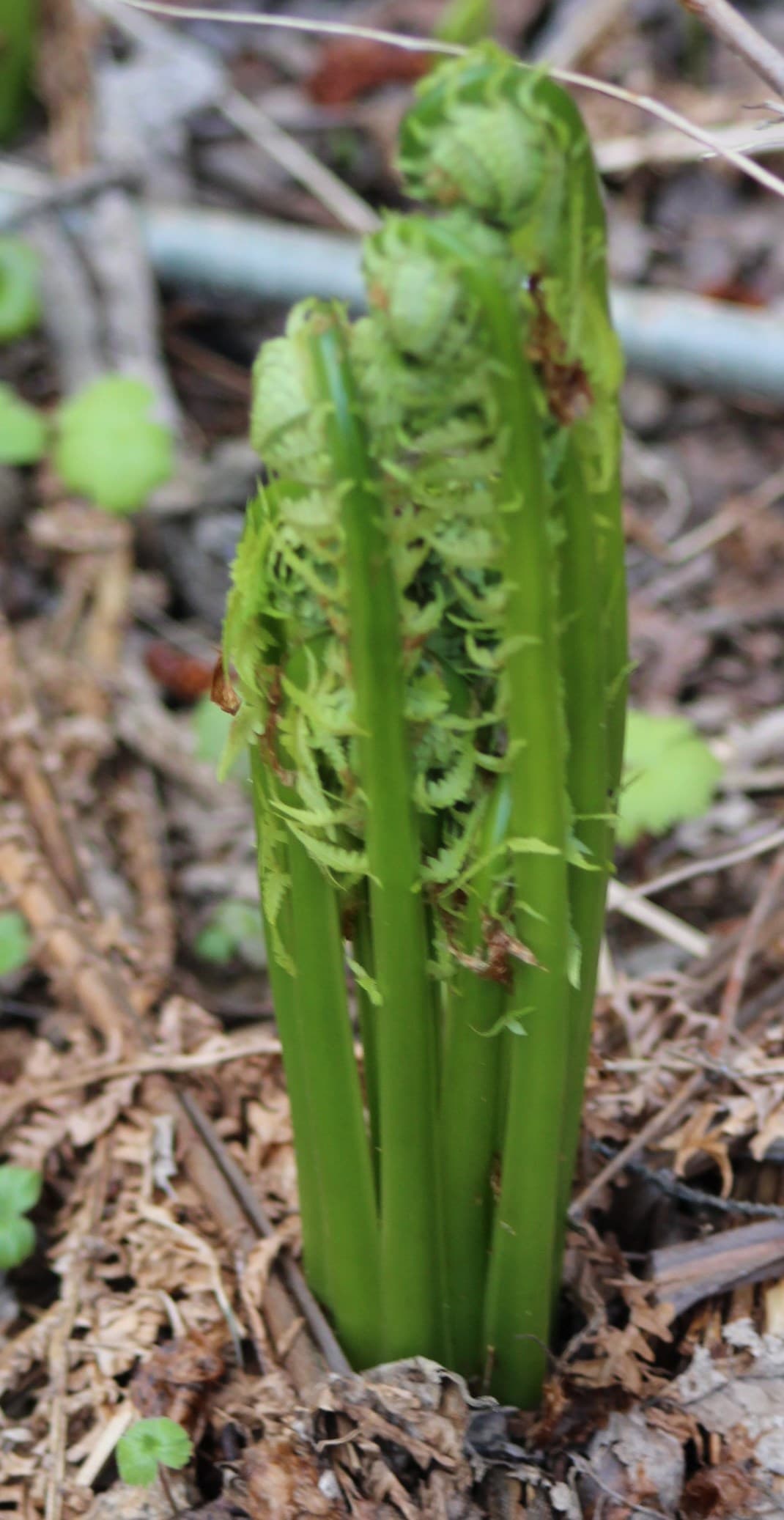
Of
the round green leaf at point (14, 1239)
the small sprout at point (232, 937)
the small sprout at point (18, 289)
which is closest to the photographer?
the round green leaf at point (14, 1239)

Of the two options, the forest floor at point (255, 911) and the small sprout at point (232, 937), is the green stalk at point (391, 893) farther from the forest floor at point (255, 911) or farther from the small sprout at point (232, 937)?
the small sprout at point (232, 937)

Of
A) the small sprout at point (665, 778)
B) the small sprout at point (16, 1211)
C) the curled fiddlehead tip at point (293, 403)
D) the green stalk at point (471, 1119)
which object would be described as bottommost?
the small sprout at point (16, 1211)

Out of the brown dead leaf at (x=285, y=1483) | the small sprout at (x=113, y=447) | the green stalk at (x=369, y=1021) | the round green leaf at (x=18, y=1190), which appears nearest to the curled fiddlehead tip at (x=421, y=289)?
the green stalk at (x=369, y=1021)

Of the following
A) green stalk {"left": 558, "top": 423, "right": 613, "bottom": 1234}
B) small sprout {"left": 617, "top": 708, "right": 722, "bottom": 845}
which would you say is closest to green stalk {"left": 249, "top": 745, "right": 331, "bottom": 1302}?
green stalk {"left": 558, "top": 423, "right": 613, "bottom": 1234}

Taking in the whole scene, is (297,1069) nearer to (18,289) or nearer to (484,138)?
(484,138)

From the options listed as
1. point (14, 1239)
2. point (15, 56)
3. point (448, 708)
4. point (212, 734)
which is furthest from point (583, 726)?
point (15, 56)

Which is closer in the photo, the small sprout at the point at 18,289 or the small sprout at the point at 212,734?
the small sprout at the point at 212,734
